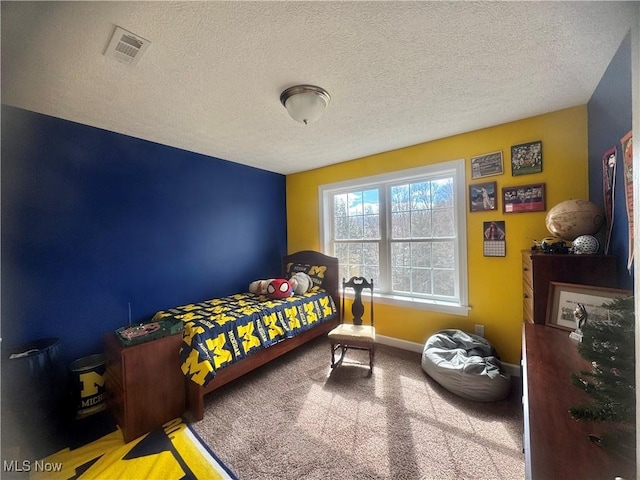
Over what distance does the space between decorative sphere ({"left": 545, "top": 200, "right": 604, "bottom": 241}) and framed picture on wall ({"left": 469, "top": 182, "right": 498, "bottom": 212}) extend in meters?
0.71

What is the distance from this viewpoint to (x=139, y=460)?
1497mm

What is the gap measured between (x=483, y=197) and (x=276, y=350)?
255 centimetres

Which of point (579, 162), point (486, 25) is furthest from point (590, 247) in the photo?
point (486, 25)

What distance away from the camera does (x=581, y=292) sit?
1425mm

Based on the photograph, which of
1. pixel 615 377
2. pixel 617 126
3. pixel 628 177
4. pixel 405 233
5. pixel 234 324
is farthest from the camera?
pixel 405 233

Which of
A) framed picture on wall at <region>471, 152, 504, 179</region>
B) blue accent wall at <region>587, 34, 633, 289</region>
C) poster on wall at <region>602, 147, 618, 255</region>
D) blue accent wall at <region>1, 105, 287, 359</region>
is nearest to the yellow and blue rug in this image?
blue accent wall at <region>1, 105, 287, 359</region>

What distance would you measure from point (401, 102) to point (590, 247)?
1.55m

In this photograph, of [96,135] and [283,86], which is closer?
[283,86]

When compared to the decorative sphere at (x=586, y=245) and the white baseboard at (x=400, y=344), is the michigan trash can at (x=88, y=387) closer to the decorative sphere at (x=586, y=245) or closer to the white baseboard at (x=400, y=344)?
the white baseboard at (x=400, y=344)

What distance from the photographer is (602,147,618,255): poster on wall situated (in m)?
1.50

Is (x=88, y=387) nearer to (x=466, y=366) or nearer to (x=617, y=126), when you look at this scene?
(x=466, y=366)

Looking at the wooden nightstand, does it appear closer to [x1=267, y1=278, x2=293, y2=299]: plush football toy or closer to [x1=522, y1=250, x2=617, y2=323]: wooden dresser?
[x1=267, y1=278, x2=293, y2=299]: plush football toy

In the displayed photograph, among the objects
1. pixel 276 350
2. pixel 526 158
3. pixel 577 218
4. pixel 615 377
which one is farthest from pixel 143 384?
pixel 526 158

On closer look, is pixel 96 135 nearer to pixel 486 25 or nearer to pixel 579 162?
pixel 486 25
